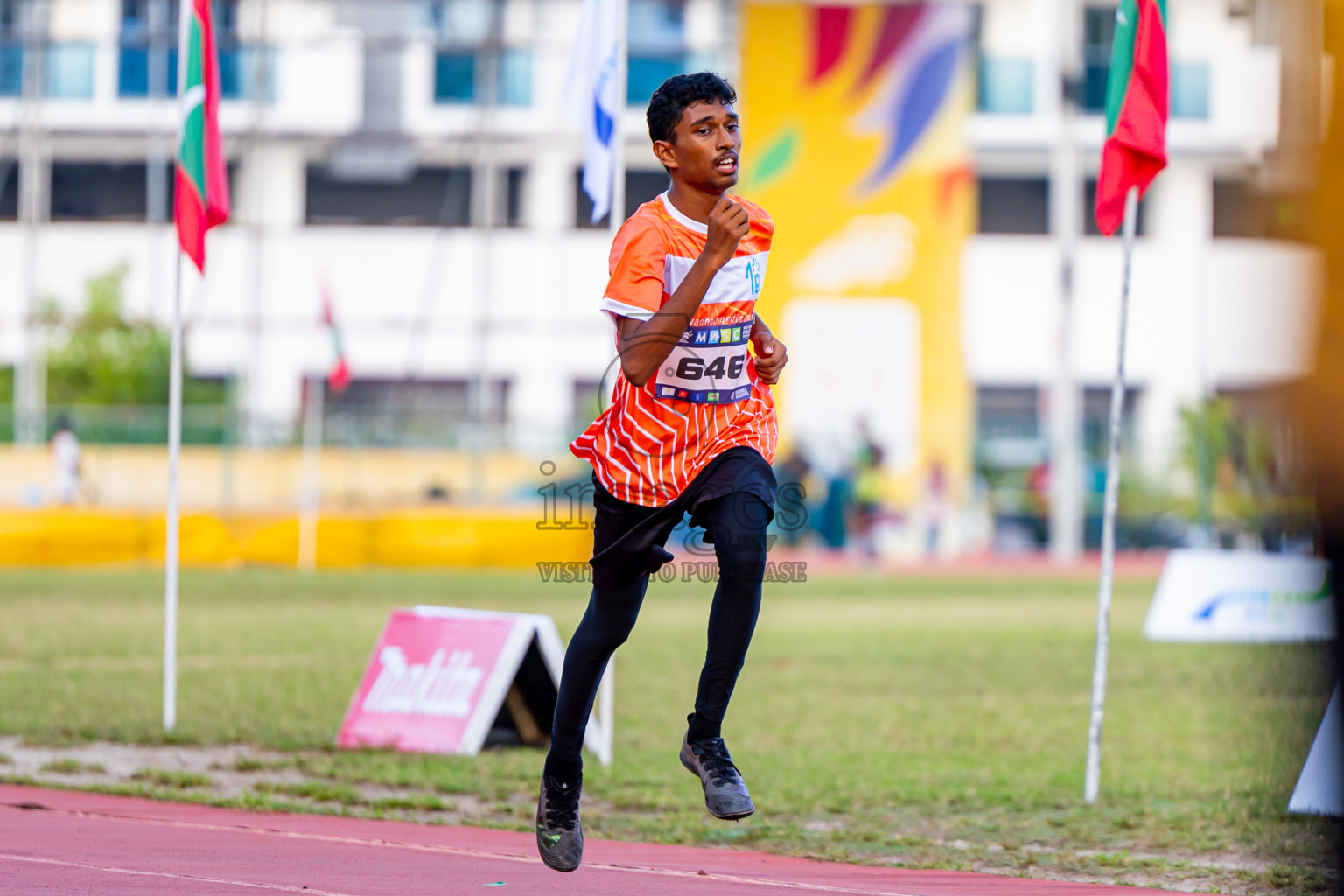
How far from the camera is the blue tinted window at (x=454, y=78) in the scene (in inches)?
1470

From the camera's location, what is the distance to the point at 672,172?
14.3 ft

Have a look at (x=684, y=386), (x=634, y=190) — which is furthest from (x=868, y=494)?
(x=684, y=386)

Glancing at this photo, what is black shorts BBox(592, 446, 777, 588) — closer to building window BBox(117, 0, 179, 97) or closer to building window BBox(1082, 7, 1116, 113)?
building window BBox(117, 0, 179, 97)

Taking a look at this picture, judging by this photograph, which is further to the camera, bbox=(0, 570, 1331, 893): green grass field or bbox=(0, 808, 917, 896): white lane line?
bbox=(0, 570, 1331, 893): green grass field

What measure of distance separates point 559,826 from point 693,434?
1113 mm

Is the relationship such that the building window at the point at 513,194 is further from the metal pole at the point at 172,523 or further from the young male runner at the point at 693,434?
the young male runner at the point at 693,434

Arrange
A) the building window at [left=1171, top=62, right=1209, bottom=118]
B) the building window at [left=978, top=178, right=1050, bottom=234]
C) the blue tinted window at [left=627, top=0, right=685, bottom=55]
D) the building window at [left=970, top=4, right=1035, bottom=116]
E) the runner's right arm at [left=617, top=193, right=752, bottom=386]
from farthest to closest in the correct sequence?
the building window at [left=978, top=178, right=1050, bottom=234] → the building window at [left=970, top=4, right=1035, bottom=116] → the blue tinted window at [left=627, top=0, right=685, bottom=55] → the building window at [left=1171, top=62, right=1209, bottom=118] → the runner's right arm at [left=617, top=193, right=752, bottom=386]

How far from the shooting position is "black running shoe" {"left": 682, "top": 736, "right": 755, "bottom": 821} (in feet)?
13.9

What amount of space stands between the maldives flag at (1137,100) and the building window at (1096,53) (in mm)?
30428

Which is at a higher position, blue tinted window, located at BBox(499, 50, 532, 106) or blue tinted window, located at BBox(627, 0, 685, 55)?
blue tinted window, located at BBox(627, 0, 685, 55)

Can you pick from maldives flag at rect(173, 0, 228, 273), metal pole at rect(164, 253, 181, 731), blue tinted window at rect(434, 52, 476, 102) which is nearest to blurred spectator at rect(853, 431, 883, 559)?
blue tinted window at rect(434, 52, 476, 102)

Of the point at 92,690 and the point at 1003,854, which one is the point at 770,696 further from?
the point at 1003,854

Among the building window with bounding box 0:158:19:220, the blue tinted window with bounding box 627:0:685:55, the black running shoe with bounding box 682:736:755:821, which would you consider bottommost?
the black running shoe with bounding box 682:736:755:821

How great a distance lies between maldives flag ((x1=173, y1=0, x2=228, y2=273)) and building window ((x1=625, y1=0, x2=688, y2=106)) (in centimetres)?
2634
